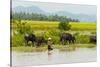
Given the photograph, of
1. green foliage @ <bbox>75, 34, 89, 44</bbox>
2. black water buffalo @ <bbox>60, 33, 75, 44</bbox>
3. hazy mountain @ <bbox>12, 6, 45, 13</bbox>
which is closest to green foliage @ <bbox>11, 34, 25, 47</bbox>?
hazy mountain @ <bbox>12, 6, 45, 13</bbox>

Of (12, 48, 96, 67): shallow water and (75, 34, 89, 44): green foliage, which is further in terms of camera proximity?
(75, 34, 89, 44): green foliage

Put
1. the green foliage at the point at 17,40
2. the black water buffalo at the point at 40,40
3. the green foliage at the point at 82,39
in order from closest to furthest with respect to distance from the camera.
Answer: the green foliage at the point at 17,40 < the black water buffalo at the point at 40,40 < the green foliage at the point at 82,39

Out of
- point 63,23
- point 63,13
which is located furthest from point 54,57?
point 63,13

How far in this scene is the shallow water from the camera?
2.10 meters

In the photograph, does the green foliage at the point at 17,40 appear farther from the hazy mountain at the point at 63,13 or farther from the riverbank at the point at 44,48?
the hazy mountain at the point at 63,13

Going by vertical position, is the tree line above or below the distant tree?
above

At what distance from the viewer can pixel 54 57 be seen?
2.24 m

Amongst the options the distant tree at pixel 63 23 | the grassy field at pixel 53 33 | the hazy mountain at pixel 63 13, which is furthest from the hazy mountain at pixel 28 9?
the distant tree at pixel 63 23

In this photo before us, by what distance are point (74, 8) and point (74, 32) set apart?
0.86ft

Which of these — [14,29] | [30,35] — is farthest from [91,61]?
[14,29]

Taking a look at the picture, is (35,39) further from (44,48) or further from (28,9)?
(28,9)

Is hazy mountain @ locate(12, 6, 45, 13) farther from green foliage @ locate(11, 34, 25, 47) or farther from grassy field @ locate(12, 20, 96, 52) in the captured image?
green foliage @ locate(11, 34, 25, 47)

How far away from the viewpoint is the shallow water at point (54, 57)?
210 centimetres

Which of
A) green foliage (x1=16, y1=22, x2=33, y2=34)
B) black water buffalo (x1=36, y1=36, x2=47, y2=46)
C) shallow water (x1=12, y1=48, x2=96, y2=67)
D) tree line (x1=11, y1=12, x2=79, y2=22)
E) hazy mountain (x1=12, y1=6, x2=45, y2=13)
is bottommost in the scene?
shallow water (x1=12, y1=48, x2=96, y2=67)
